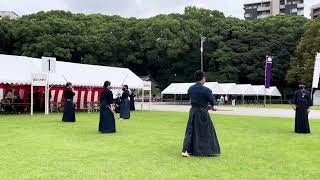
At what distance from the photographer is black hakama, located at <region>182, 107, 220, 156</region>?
9.42 metres

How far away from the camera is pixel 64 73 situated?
28.5m

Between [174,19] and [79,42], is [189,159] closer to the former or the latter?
[79,42]

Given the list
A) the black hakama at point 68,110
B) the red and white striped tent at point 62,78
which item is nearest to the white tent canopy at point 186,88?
the red and white striped tent at point 62,78

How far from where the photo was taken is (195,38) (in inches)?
2443

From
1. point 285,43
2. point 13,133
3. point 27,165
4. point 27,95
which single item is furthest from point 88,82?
point 285,43

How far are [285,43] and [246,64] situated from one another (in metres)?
6.29

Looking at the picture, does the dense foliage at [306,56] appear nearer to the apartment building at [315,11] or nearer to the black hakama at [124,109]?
the black hakama at [124,109]

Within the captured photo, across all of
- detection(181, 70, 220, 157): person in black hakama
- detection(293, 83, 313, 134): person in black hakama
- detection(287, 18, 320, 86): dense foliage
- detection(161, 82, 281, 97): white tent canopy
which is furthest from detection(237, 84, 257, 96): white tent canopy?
detection(181, 70, 220, 157): person in black hakama

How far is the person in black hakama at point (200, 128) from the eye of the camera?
9.43 m

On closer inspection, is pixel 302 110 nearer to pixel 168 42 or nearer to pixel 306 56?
pixel 306 56

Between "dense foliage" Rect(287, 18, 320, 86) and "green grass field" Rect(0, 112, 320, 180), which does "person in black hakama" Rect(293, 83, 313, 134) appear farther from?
"dense foliage" Rect(287, 18, 320, 86)

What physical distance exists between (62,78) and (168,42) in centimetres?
3258

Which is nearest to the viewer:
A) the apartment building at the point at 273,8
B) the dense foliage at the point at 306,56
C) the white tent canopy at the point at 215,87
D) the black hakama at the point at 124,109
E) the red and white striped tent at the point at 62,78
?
the black hakama at the point at 124,109

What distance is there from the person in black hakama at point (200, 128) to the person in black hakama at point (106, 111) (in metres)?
5.10
